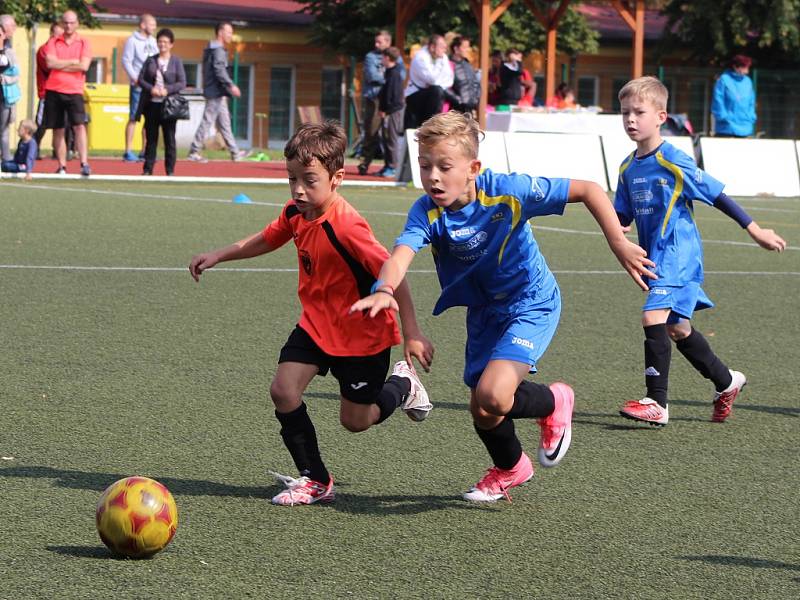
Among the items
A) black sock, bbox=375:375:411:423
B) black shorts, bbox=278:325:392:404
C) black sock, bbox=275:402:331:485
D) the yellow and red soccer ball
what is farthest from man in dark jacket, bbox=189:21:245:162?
the yellow and red soccer ball

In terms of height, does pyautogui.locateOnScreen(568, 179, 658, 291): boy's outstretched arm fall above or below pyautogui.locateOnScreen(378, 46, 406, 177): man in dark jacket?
below

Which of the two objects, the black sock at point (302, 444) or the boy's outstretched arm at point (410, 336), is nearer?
the boy's outstretched arm at point (410, 336)

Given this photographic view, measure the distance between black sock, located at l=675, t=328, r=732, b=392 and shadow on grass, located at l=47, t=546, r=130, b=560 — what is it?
10.9 ft

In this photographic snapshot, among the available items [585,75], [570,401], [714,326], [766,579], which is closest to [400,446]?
[570,401]

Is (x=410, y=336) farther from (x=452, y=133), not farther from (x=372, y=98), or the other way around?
(x=372, y=98)

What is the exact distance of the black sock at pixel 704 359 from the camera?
6.82 metres

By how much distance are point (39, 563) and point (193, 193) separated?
14751 mm

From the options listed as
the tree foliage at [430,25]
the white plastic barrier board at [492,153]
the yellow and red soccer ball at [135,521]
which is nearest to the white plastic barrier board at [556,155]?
the white plastic barrier board at [492,153]

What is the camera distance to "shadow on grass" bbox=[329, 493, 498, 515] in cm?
504

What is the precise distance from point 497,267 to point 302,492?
1.04 meters

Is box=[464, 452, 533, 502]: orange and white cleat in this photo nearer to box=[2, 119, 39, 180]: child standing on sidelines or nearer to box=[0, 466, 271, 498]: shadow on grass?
box=[0, 466, 271, 498]: shadow on grass

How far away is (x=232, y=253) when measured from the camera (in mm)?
5465

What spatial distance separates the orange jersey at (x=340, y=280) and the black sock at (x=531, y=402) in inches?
19.1

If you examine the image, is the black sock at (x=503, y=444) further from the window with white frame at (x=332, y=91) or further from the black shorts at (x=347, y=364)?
the window with white frame at (x=332, y=91)
